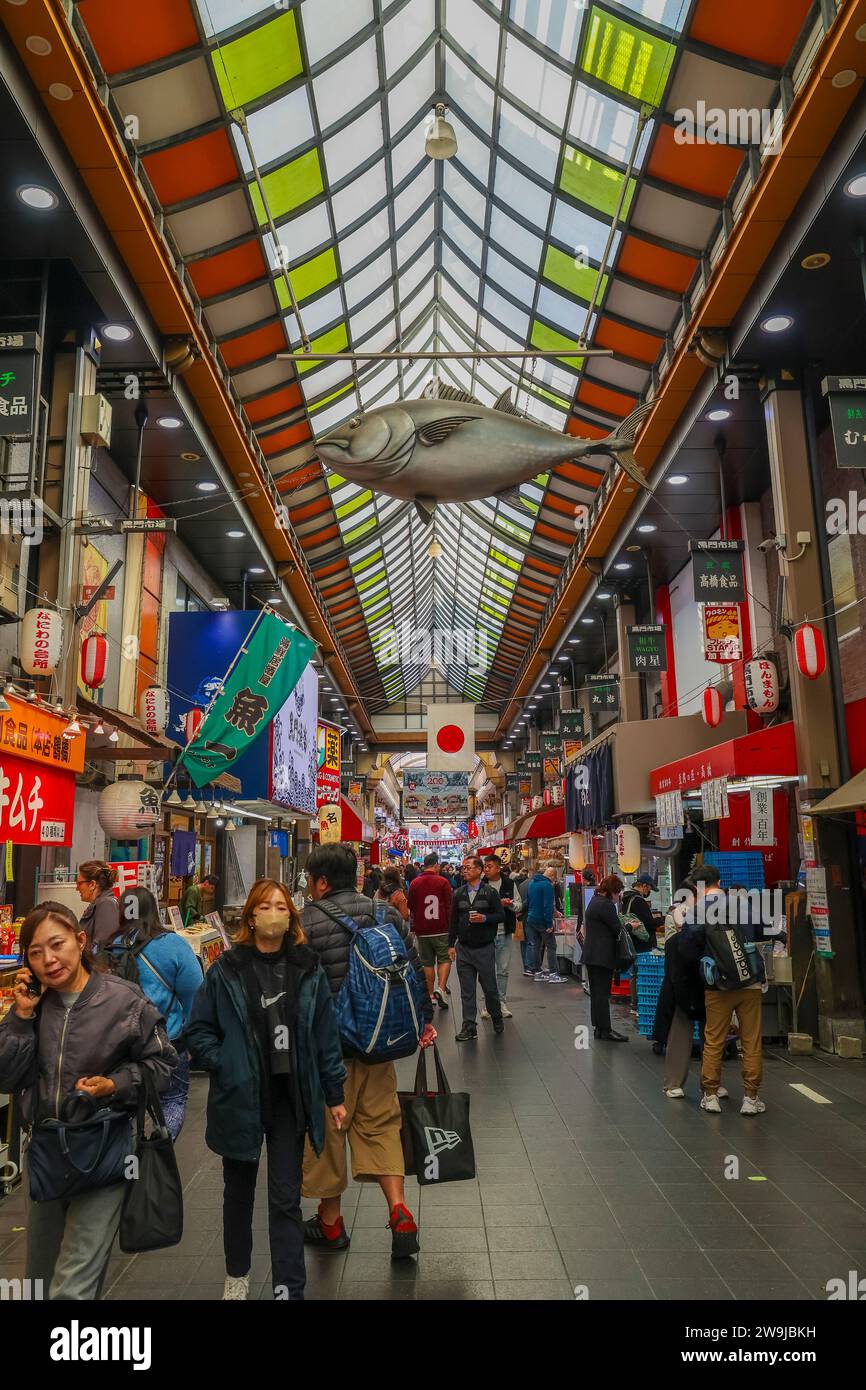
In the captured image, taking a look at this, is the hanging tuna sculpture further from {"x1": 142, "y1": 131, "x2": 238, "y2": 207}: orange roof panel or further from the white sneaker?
{"x1": 142, "y1": 131, "x2": 238, "y2": 207}: orange roof panel

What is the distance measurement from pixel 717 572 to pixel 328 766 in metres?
13.4

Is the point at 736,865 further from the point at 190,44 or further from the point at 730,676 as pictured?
the point at 190,44

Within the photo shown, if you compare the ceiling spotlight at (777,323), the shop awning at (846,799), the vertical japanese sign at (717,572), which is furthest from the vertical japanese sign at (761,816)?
the ceiling spotlight at (777,323)

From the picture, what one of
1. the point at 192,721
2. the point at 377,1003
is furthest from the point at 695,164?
the point at 192,721

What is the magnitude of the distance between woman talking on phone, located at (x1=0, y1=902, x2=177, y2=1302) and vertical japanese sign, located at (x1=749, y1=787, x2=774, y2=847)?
753 centimetres

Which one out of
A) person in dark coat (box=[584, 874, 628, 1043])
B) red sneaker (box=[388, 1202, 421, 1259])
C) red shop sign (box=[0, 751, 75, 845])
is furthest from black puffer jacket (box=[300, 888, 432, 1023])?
person in dark coat (box=[584, 874, 628, 1043])

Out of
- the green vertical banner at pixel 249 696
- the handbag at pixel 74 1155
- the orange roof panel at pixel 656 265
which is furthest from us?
the green vertical banner at pixel 249 696

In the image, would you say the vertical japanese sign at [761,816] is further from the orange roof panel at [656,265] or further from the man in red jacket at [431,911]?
the orange roof panel at [656,265]

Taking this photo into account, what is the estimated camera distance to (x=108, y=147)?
6.63m

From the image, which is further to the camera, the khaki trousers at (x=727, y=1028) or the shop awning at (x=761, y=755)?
the shop awning at (x=761, y=755)

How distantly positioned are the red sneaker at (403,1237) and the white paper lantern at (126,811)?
549cm

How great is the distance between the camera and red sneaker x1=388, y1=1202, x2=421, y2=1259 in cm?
377

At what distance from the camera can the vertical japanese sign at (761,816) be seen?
30.2 ft
